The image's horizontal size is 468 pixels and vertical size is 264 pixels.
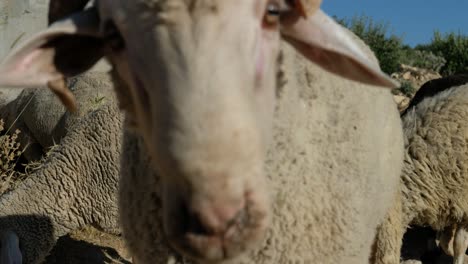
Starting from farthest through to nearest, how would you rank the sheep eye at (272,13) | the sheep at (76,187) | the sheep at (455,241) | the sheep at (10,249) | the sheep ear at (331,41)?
the sheep at (455,241)
the sheep at (76,187)
the sheep at (10,249)
the sheep ear at (331,41)
the sheep eye at (272,13)

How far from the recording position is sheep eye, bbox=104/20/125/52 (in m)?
1.82

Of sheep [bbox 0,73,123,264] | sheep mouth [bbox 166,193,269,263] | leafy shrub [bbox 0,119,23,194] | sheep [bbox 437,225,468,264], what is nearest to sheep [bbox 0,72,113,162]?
leafy shrub [bbox 0,119,23,194]

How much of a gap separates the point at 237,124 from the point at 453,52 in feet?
71.0

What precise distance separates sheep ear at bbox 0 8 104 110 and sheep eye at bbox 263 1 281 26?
0.60m

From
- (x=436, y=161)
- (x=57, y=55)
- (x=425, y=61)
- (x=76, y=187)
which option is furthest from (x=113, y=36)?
(x=425, y=61)

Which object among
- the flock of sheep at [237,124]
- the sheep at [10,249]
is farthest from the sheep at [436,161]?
the sheep at [10,249]

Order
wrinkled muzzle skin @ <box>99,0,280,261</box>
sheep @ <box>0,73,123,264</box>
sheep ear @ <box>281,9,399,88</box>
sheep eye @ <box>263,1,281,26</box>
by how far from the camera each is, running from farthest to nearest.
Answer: sheep @ <box>0,73,123,264</box>
sheep ear @ <box>281,9,399,88</box>
sheep eye @ <box>263,1,281,26</box>
wrinkled muzzle skin @ <box>99,0,280,261</box>

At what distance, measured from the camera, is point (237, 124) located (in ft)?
4.98

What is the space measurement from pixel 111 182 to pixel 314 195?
336cm

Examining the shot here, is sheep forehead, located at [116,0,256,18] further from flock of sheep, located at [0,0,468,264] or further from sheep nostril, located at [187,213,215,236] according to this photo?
sheep nostril, located at [187,213,215,236]

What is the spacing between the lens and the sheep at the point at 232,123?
152 centimetres

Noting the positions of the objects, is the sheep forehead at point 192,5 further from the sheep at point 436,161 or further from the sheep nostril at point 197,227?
the sheep at point 436,161

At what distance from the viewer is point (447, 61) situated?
→ 21422 mm

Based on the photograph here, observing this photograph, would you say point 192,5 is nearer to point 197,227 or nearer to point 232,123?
point 232,123
